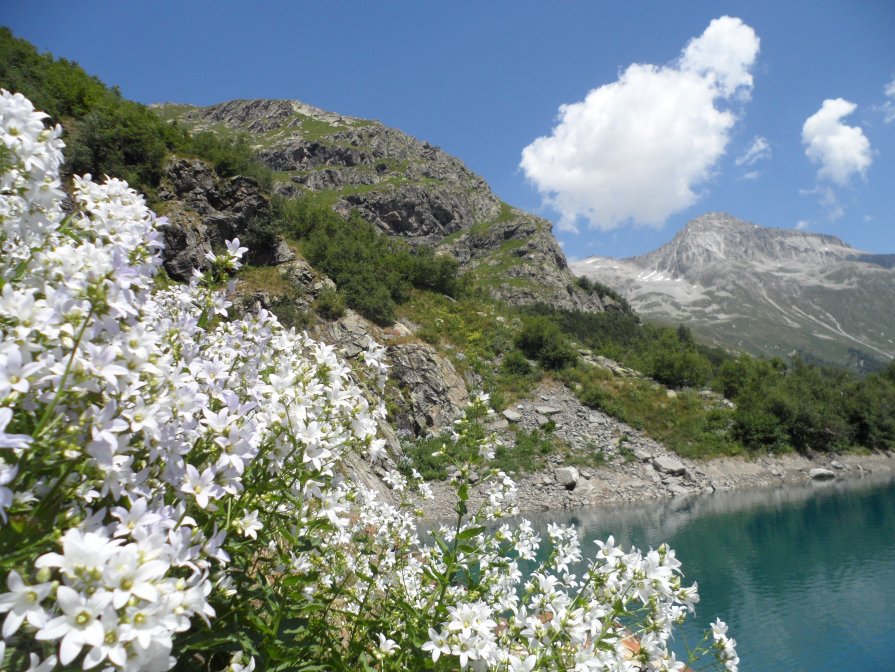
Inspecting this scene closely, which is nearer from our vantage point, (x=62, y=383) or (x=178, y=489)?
(x=62, y=383)

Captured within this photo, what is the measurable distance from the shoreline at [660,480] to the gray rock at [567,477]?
0.09m

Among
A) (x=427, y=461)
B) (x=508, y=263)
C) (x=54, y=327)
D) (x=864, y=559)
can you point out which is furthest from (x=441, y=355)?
(x=508, y=263)

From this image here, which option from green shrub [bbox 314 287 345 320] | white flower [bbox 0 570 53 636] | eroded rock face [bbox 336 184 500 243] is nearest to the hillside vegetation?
green shrub [bbox 314 287 345 320]

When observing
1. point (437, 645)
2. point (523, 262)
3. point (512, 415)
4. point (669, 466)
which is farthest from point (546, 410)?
point (523, 262)

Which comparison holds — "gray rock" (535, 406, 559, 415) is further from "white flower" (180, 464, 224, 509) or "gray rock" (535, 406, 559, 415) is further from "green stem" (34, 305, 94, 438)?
"green stem" (34, 305, 94, 438)

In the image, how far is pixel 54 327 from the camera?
161cm

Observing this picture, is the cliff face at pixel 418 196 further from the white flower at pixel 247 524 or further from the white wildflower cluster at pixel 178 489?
the white flower at pixel 247 524

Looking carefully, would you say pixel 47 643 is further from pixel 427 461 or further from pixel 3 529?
pixel 427 461

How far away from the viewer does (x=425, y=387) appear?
39688 mm

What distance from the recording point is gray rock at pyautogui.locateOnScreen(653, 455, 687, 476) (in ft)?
134

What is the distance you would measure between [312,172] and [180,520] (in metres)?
118

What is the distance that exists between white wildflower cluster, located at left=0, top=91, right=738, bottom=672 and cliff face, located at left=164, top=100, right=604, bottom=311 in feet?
284

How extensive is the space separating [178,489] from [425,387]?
124 ft

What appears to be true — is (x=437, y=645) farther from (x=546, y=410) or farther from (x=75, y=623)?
(x=546, y=410)
